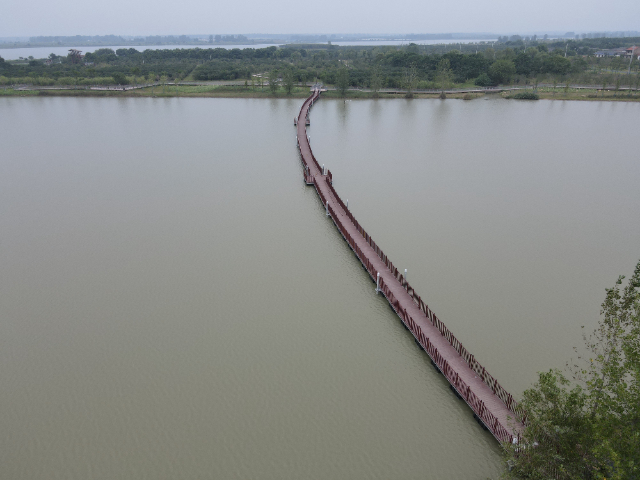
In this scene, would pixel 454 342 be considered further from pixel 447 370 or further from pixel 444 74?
pixel 444 74

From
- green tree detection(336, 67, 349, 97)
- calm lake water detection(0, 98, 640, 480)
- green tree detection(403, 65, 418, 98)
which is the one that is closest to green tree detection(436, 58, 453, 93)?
green tree detection(403, 65, 418, 98)

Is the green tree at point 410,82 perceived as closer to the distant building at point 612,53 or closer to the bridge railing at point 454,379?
the bridge railing at point 454,379

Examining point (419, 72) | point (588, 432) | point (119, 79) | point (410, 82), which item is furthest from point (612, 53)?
point (588, 432)

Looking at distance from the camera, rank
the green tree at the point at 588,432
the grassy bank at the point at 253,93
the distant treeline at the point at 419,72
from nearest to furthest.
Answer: the green tree at the point at 588,432 < the grassy bank at the point at 253,93 < the distant treeline at the point at 419,72

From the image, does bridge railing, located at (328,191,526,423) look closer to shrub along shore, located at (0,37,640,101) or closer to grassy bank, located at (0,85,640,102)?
grassy bank, located at (0,85,640,102)

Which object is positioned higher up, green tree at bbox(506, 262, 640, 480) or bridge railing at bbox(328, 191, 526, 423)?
green tree at bbox(506, 262, 640, 480)

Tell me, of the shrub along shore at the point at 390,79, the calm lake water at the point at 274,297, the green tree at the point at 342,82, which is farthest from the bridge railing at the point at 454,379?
the shrub along shore at the point at 390,79
